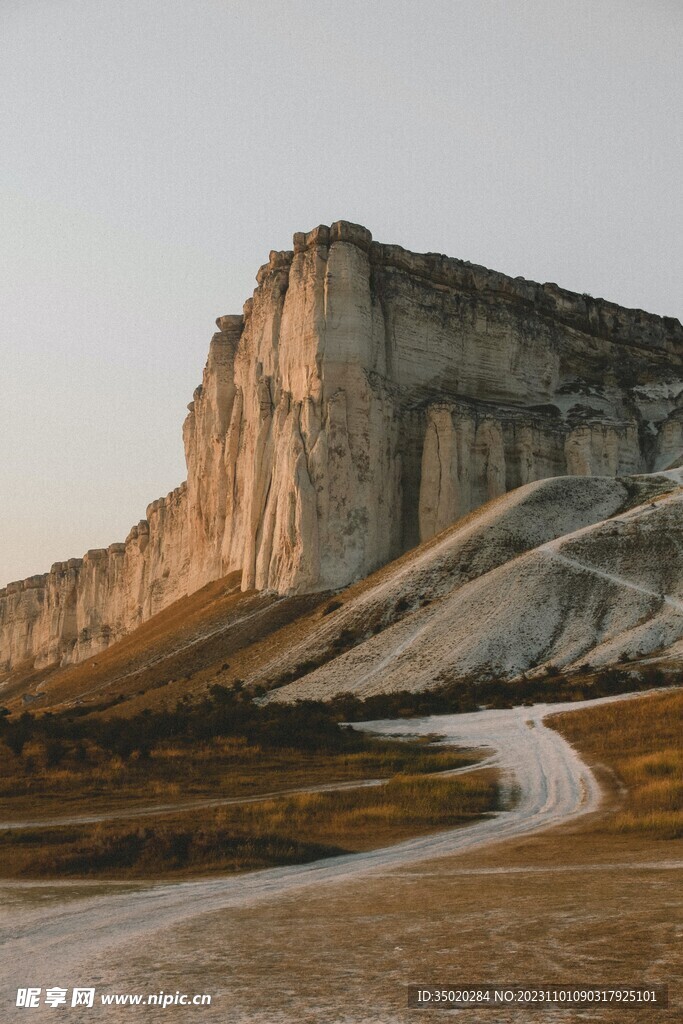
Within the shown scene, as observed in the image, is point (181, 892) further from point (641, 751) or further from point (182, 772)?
point (641, 751)

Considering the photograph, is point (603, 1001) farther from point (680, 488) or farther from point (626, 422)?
point (626, 422)

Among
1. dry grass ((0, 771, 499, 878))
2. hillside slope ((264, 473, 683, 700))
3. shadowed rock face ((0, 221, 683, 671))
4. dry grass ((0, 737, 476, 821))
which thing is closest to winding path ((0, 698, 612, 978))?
dry grass ((0, 771, 499, 878))

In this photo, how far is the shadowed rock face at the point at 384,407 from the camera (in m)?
73.3

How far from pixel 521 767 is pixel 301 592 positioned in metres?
45.5

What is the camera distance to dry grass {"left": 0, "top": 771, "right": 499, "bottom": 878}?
44.5 feet

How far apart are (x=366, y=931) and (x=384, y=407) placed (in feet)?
226

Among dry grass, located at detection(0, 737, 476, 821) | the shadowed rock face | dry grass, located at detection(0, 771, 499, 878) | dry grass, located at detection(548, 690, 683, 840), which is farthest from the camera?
the shadowed rock face

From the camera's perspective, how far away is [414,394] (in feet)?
273

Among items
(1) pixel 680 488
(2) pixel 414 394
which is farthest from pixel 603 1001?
(2) pixel 414 394

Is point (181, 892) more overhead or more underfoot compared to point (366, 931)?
more underfoot

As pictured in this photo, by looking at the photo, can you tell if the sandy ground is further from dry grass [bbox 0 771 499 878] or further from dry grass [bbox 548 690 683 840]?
dry grass [bbox 548 690 683 840]

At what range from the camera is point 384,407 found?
252 feet

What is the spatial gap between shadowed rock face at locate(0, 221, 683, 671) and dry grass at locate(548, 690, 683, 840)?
128 feet

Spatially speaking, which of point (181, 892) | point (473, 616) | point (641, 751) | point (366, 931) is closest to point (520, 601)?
point (473, 616)
